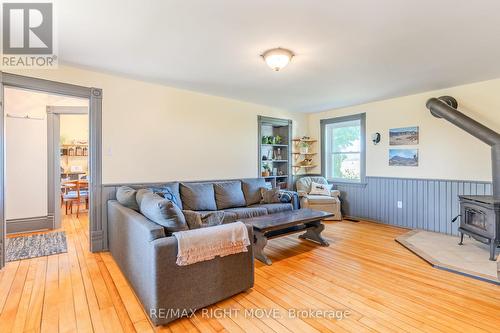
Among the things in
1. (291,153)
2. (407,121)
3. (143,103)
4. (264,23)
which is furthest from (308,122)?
(264,23)

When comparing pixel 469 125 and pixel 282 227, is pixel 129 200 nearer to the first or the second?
pixel 282 227

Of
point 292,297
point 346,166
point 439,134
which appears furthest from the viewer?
point 346,166

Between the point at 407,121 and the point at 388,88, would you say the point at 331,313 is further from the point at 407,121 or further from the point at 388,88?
the point at 407,121

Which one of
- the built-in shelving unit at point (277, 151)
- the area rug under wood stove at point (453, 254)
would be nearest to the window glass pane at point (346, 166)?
the built-in shelving unit at point (277, 151)

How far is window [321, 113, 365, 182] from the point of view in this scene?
17.5 ft

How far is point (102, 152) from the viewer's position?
3.44m

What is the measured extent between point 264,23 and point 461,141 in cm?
367

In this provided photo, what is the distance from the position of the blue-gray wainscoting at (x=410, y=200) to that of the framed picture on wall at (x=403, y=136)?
0.66 m

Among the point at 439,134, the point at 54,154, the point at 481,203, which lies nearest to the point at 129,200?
the point at 54,154

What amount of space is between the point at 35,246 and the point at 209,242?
3.02 metres

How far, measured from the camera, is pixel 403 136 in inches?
181

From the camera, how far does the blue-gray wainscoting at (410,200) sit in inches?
160

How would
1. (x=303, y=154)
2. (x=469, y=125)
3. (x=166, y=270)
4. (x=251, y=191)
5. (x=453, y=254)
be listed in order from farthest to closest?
(x=303, y=154)
(x=251, y=191)
(x=469, y=125)
(x=453, y=254)
(x=166, y=270)

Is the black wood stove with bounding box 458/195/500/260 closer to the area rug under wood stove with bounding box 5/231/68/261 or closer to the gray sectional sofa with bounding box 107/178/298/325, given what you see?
the gray sectional sofa with bounding box 107/178/298/325
